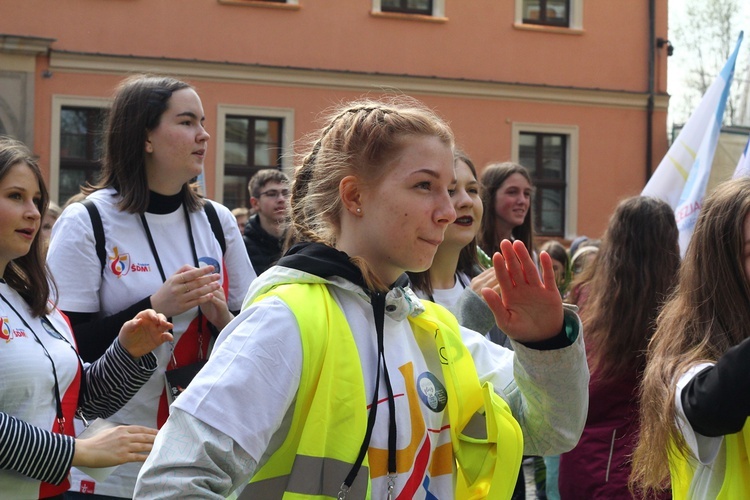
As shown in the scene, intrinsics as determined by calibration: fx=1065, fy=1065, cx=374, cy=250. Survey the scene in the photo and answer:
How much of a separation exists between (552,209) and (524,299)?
1916 cm

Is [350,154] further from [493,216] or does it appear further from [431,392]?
[493,216]

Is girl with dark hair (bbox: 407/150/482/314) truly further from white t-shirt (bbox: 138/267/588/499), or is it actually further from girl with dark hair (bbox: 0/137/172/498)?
white t-shirt (bbox: 138/267/588/499)

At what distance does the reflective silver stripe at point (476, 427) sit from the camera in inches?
91.7

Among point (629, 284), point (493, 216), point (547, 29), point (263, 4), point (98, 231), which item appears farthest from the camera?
point (547, 29)

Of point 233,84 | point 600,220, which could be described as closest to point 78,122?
point 233,84

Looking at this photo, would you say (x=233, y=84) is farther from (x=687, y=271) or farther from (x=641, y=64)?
(x=687, y=271)

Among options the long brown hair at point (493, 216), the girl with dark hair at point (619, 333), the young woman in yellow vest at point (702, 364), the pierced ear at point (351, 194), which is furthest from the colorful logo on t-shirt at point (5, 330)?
the long brown hair at point (493, 216)

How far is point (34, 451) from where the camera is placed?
9.47ft

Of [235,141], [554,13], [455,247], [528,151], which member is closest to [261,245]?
[455,247]

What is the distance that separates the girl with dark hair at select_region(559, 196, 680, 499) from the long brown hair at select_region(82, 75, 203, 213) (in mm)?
1640

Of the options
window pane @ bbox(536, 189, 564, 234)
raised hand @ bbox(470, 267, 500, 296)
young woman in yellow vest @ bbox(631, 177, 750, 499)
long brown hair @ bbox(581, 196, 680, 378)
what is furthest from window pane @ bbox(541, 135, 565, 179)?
young woman in yellow vest @ bbox(631, 177, 750, 499)

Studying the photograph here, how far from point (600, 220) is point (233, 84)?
303 inches

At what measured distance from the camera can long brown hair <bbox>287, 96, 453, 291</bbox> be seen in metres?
2.35

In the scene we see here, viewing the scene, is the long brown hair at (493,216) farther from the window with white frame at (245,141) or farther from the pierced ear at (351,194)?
the window with white frame at (245,141)
